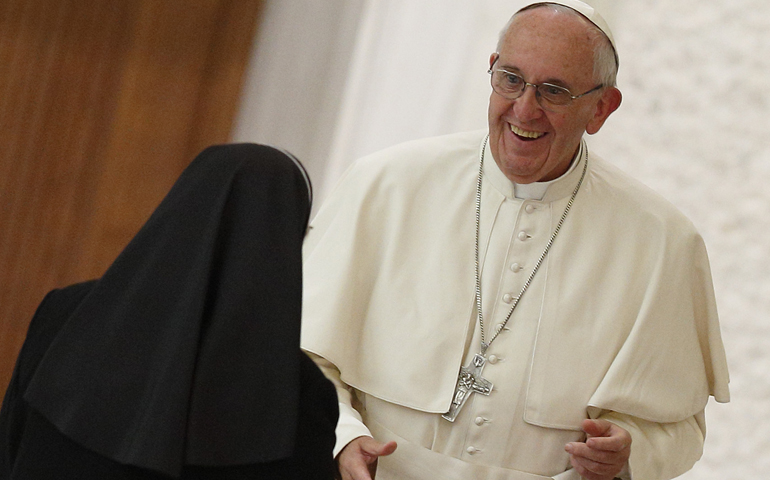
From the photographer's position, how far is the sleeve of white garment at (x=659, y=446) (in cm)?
254

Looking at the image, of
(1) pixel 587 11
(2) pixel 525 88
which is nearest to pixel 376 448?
(2) pixel 525 88

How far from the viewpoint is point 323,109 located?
13.7 feet

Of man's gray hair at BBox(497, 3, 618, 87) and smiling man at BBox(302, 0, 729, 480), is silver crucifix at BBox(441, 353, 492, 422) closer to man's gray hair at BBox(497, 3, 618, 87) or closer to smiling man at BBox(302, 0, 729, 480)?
smiling man at BBox(302, 0, 729, 480)

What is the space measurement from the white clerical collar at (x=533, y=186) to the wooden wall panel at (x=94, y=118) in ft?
4.83

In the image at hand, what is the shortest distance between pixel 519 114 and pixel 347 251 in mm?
642

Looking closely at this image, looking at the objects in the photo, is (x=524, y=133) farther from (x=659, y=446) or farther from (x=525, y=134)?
(x=659, y=446)

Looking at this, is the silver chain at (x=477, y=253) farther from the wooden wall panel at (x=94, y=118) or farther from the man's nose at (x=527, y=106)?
the wooden wall panel at (x=94, y=118)

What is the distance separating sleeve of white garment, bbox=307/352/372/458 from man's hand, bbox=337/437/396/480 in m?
0.02

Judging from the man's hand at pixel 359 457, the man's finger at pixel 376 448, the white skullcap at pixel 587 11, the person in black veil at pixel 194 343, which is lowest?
the man's hand at pixel 359 457

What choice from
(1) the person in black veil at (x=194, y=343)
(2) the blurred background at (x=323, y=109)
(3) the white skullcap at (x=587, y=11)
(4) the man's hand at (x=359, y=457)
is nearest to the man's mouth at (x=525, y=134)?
(3) the white skullcap at (x=587, y=11)

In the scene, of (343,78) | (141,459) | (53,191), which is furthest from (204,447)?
(343,78)

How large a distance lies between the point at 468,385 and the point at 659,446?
61 centimetres

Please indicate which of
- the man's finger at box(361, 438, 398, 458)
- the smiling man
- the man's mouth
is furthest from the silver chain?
the man's finger at box(361, 438, 398, 458)

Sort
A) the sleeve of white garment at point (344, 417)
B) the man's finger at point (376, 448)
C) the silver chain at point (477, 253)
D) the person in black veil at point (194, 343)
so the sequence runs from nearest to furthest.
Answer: the person in black veil at point (194, 343) < the man's finger at point (376, 448) < the sleeve of white garment at point (344, 417) < the silver chain at point (477, 253)
